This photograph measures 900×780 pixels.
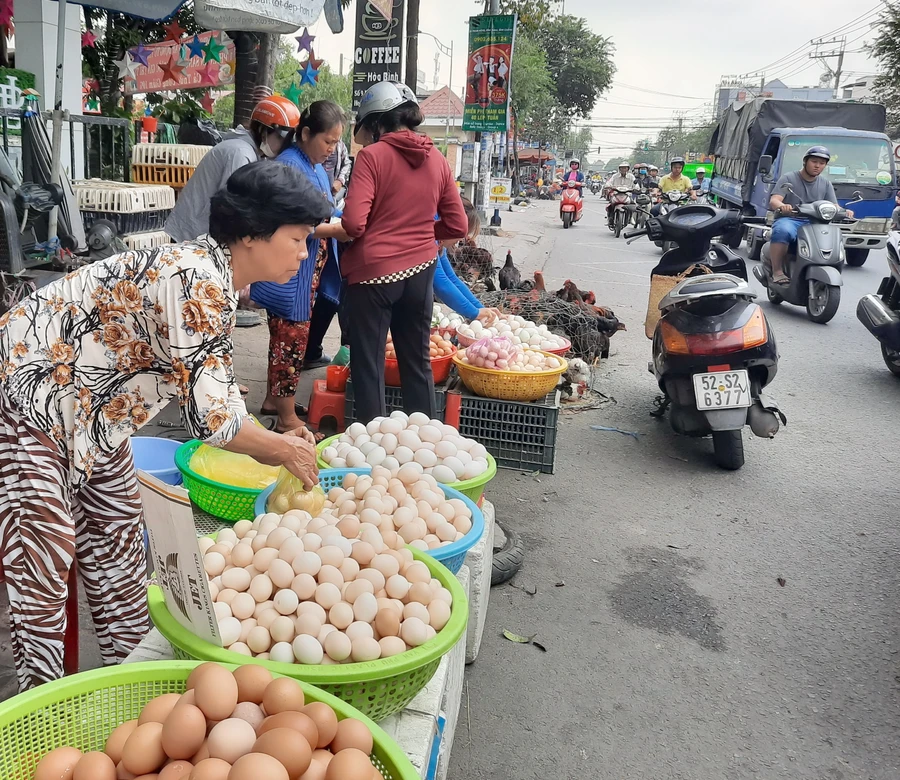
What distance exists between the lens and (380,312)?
3881mm

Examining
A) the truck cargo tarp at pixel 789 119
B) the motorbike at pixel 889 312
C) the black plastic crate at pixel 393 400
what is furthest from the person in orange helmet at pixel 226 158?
the truck cargo tarp at pixel 789 119

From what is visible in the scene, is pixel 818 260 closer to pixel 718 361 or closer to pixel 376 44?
pixel 718 361

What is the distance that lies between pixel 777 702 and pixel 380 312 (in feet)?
7.99

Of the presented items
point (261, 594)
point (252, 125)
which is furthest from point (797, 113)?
point (261, 594)

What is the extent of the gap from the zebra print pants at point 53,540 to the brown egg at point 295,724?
3.13 feet

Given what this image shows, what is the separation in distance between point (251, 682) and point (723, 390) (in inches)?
153

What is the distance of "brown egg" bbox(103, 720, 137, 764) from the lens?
1306 mm

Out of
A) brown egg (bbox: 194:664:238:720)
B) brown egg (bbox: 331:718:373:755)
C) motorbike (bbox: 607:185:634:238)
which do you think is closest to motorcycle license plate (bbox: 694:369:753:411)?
brown egg (bbox: 331:718:373:755)

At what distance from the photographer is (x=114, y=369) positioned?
1.86 meters

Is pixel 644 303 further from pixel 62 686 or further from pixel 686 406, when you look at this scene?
pixel 62 686

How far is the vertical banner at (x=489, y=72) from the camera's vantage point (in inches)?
582

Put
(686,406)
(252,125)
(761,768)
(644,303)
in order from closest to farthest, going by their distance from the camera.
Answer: (761,768)
(252,125)
(686,406)
(644,303)

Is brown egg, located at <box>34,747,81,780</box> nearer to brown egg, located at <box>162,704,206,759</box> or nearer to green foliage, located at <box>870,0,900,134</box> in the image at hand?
brown egg, located at <box>162,704,206,759</box>

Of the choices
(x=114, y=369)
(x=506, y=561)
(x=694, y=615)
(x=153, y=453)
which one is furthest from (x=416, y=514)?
(x=153, y=453)
